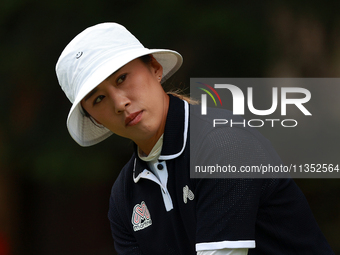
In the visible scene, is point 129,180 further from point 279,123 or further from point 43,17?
point 43,17

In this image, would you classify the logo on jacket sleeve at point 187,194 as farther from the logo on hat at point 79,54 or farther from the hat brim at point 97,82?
the logo on hat at point 79,54

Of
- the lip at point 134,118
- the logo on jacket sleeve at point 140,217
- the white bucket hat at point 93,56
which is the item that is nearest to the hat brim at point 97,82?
the white bucket hat at point 93,56

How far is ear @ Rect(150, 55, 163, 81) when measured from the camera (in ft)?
5.11

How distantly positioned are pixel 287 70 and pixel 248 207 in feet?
5.86

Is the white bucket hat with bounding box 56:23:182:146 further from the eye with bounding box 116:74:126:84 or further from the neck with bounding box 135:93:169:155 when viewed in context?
the neck with bounding box 135:93:169:155

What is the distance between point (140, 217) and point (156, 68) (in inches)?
21.9

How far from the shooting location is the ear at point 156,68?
1558 millimetres

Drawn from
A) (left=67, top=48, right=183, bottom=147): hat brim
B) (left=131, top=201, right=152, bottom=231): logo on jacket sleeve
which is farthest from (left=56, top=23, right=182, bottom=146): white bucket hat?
(left=131, top=201, right=152, bottom=231): logo on jacket sleeve

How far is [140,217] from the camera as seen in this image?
1612mm

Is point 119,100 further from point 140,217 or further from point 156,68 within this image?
point 140,217

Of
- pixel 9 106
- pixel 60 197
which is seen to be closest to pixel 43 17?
pixel 9 106

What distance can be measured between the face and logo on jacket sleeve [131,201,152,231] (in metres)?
0.28

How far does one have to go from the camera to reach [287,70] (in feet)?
9.30

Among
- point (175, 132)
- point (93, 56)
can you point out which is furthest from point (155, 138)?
point (93, 56)
